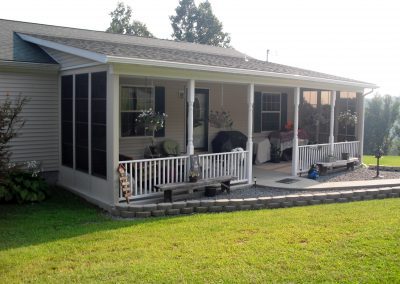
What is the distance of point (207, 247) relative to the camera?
566cm

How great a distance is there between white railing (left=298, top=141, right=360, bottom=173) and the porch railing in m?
2.31

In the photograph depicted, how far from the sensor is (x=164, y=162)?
8.68 m

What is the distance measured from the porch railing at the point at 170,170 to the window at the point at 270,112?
14.4 ft

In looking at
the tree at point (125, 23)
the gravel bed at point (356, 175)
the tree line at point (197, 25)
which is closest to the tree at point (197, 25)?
the tree line at point (197, 25)

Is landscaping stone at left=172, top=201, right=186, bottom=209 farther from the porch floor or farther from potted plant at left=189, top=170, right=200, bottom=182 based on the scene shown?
the porch floor

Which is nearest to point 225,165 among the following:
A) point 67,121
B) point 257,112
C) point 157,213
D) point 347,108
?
point 157,213

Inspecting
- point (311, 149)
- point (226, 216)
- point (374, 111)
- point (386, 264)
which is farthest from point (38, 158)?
point (374, 111)

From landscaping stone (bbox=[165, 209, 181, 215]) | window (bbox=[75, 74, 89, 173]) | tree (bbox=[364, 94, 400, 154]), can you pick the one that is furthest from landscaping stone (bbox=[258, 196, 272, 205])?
tree (bbox=[364, 94, 400, 154])

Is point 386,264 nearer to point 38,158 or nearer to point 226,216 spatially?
point 226,216

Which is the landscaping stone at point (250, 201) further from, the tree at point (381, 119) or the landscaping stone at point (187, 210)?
the tree at point (381, 119)

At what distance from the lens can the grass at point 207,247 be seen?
4777 millimetres

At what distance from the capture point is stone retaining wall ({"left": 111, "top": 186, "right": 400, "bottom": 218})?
7766 mm

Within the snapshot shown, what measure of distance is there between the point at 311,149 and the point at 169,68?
17.9ft

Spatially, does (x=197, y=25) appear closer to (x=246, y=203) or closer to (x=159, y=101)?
(x=159, y=101)
